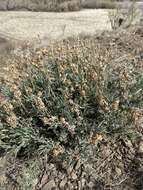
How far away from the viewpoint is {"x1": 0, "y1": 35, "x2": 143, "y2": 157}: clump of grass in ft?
10.8

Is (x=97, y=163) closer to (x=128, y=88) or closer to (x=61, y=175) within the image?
(x=61, y=175)

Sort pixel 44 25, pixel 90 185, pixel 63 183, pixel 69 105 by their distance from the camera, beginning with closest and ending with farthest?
1. pixel 90 185
2. pixel 63 183
3. pixel 69 105
4. pixel 44 25

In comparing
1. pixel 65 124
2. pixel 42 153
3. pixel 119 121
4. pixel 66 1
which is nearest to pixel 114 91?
pixel 119 121

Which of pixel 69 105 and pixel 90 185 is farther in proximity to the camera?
pixel 69 105

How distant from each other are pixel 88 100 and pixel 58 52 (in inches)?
30.8

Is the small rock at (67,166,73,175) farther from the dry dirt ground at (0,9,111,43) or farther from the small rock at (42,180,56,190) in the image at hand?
the dry dirt ground at (0,9,111,43)

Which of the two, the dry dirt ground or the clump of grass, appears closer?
the clump of grass

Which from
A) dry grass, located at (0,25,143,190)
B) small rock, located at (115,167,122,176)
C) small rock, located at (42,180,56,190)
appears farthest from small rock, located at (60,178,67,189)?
small rock, located at (115,167,122,176)

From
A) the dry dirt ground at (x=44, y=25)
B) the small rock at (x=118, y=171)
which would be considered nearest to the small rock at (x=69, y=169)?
the small rock at (x=118, y=171)

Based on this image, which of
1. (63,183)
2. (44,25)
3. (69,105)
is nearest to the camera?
(63,183)

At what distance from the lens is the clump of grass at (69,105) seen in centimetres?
329

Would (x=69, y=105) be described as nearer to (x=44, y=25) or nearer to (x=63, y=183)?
(x=63, y=183)

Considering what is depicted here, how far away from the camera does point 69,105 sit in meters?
3.40

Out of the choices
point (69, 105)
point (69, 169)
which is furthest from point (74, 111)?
point (69, 169)
